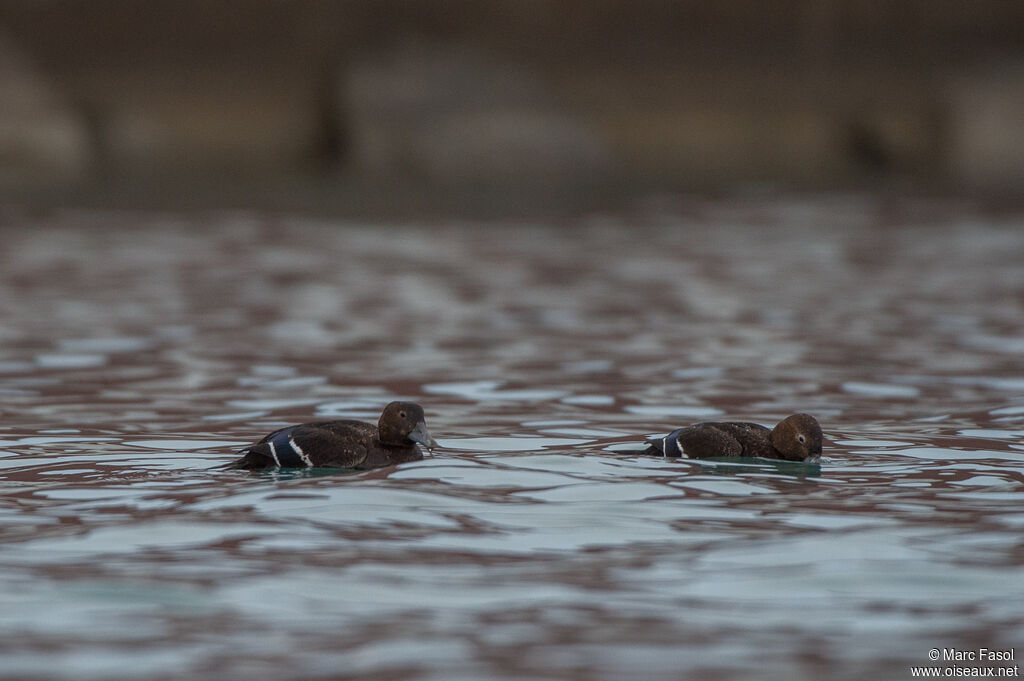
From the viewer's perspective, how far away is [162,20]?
18.8 metres

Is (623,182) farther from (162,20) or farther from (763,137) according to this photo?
(162,20)

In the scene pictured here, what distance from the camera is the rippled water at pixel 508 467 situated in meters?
4.61

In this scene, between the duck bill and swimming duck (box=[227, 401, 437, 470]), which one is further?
the duck bill

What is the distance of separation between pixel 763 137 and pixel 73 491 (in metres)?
14.2

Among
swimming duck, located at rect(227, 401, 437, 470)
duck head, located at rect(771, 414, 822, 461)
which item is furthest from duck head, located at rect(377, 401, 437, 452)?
duck head, located at rect(771, 414, 822, 461)

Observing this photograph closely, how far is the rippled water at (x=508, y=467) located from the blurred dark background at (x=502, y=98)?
10.5 feet

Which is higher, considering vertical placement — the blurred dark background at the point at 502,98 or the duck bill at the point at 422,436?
the blurred dark background at the point at 502,98

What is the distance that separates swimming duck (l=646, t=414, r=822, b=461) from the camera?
6930mm

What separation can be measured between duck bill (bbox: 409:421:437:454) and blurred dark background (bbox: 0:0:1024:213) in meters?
10.5

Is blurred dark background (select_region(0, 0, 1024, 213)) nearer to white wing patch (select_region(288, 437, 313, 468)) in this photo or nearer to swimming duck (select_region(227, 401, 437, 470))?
swimming duck (select_region(227, 401, 437, 470))

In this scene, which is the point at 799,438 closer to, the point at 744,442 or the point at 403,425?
the point at 744,442

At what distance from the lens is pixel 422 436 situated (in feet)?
22.8

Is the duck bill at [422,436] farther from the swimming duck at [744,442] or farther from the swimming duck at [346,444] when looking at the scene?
the swimming duck at [744,442]

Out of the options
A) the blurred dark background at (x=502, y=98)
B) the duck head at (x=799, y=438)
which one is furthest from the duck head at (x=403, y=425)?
the blurred dark background at (x=502, y=98)
